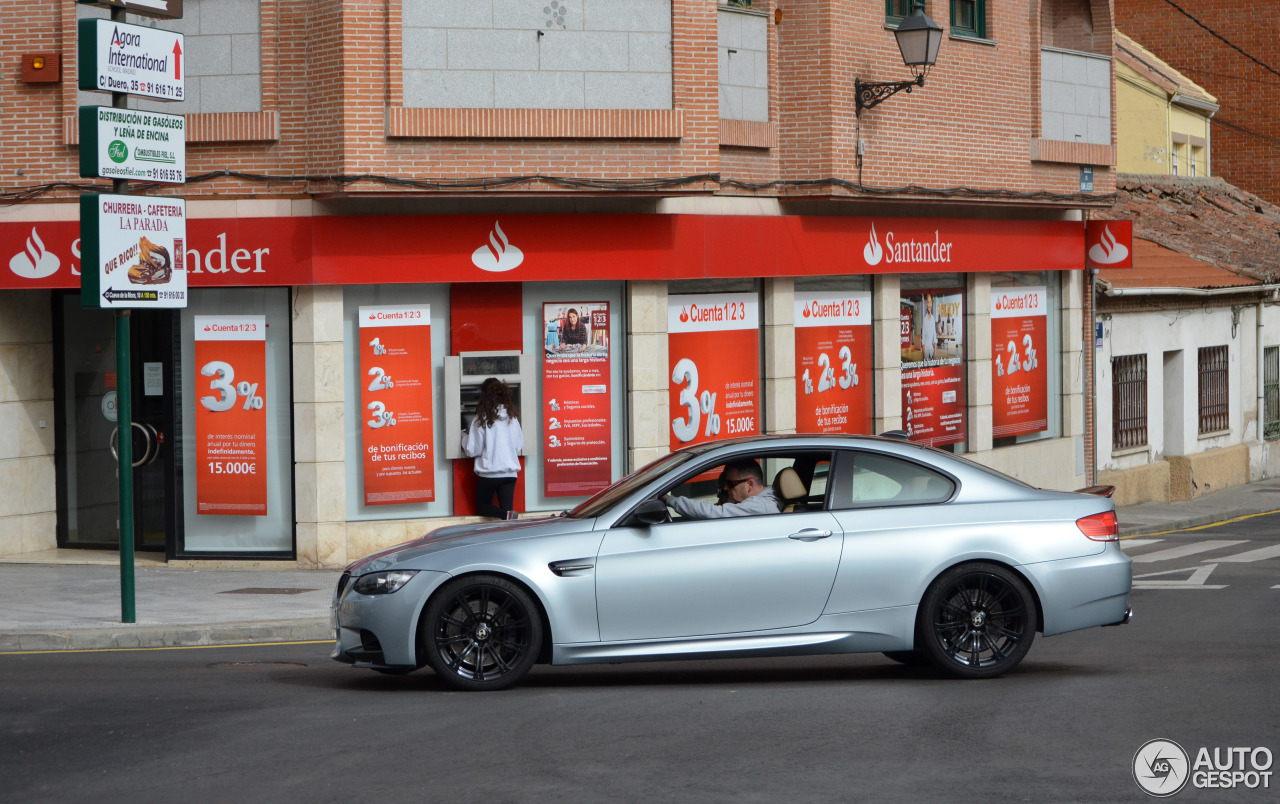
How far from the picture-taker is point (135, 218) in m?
11.0

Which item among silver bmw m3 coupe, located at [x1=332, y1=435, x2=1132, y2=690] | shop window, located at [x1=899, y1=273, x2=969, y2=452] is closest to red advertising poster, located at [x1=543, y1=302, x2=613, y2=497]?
shop window, located at [x1=899, y1=273, x2=969, y2=452]

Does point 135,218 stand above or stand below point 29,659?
above

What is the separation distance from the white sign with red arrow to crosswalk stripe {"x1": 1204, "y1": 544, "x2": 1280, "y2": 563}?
11910mm

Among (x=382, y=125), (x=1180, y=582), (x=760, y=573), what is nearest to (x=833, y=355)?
(x=1180, y=582)

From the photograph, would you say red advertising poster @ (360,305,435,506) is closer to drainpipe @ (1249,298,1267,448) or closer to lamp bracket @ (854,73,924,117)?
lamp bracket @ (854,73,924,117)

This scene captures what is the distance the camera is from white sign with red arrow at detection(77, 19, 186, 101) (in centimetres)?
1059

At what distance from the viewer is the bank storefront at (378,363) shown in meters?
14.7

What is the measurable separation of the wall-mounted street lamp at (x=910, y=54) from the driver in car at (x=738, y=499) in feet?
32.6

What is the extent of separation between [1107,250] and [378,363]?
11.8 m

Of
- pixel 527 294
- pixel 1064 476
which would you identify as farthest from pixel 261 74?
pixel 1064 476

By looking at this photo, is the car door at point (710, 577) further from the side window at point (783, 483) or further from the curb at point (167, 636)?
the curb at point (167, 636)

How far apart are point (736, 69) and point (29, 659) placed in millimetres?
10325

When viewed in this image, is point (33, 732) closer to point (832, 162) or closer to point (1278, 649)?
point (1278, 649)

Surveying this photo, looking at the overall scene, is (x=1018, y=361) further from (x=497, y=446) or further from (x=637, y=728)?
(x=637, y=728)
